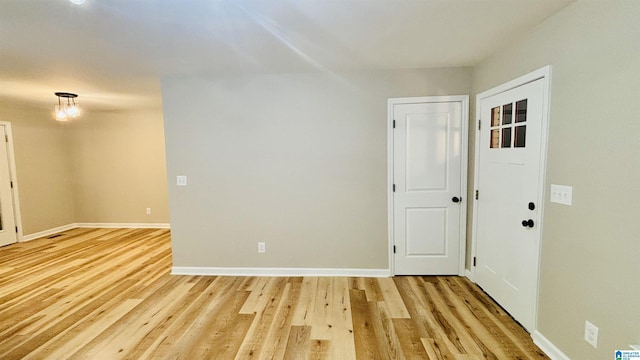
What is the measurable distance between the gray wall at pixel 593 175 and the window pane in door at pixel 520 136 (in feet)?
0.84

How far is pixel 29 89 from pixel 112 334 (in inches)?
142

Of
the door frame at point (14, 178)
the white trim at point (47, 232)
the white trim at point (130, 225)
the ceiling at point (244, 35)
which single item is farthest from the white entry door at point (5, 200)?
the ceiling at point (244, 35)

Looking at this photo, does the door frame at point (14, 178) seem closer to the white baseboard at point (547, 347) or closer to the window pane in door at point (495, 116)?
the window pane in door at point (495, 116)

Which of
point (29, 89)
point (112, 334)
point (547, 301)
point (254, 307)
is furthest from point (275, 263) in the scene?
point (29, 89)

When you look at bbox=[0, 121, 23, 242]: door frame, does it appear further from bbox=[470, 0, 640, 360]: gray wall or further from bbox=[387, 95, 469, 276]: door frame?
bbox=[470, 0, 640, 360]: gray wall

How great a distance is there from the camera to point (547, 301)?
2.00 m

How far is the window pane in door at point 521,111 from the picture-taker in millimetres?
2175

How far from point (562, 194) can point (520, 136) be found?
23.2 inches

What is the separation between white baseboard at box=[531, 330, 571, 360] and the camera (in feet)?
6.14

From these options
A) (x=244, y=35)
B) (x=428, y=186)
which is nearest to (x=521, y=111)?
(x=428, y=186)

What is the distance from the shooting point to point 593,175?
162 centimetres

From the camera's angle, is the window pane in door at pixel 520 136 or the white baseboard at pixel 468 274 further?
the white baseboard at pixel 468 274

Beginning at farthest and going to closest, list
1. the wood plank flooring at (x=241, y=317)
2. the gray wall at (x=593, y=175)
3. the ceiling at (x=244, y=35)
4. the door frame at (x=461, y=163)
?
the door frame at (x=461, y=163), the wood plank flooring at (x=241, y=317), the ceiling at (x=244, y=35), the gray wall at (x=593, y=175)

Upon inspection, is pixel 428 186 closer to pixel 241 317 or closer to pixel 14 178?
pixel 241 317
